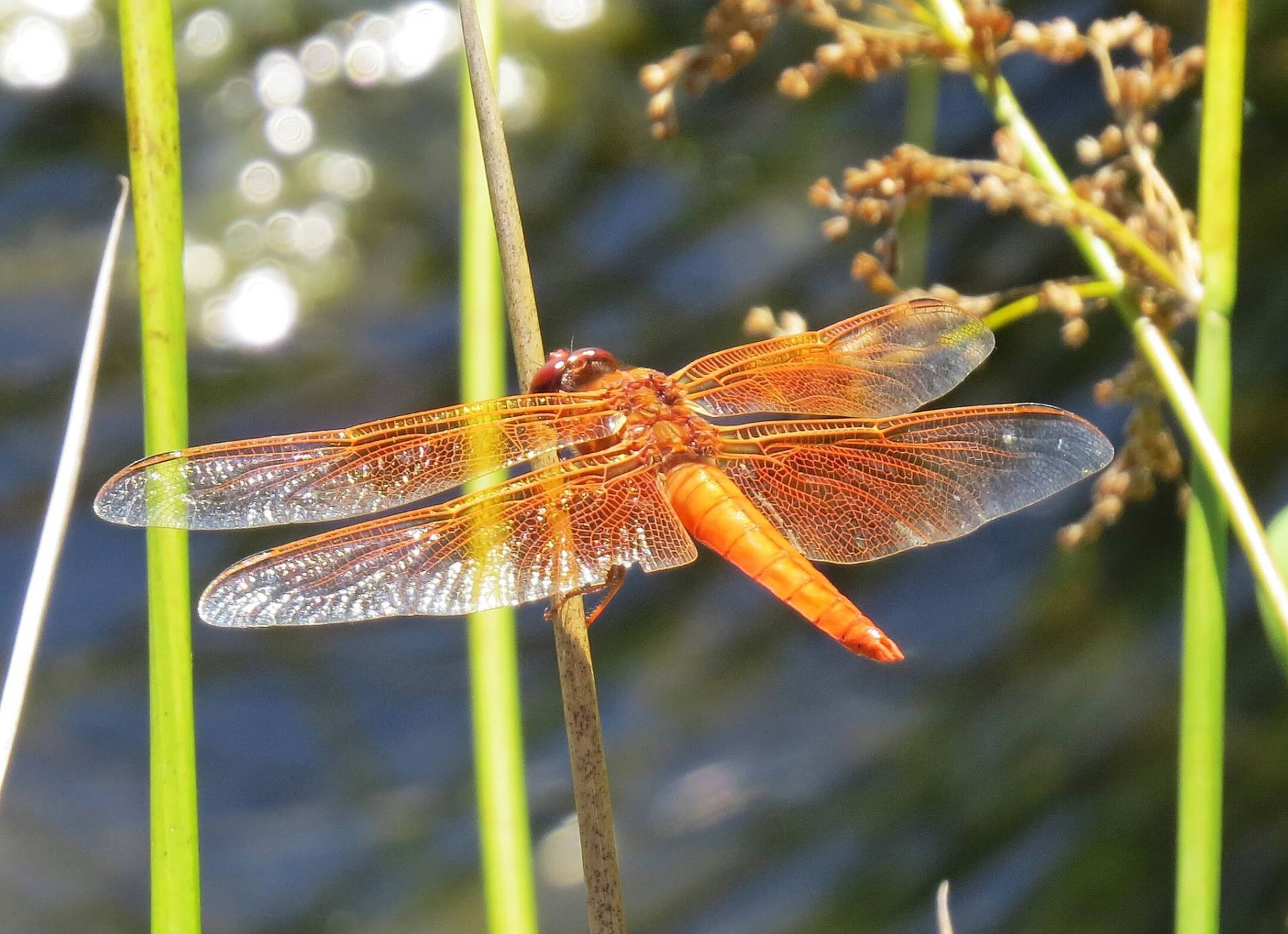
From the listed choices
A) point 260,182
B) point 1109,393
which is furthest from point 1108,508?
point 260,182

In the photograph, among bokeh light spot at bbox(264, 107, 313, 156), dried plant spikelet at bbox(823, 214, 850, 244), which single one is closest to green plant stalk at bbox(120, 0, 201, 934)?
dried plant spikelet at bbox(823, 214, 850, 244)

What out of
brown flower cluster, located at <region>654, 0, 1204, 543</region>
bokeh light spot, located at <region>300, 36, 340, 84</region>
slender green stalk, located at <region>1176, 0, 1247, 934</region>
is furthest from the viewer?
bokeh light spot, located at <region>300, 36, 340, 84</region>

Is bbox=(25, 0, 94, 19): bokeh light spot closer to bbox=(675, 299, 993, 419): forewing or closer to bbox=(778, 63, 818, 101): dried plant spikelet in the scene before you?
bbox=(675, 299, 993, 419): forewing

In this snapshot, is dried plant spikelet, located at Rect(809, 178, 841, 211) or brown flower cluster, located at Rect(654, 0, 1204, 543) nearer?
brown flower cluster, located at Rect(654, 0, 1204, 543)

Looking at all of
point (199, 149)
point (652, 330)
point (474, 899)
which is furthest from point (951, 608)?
point (199, 149)

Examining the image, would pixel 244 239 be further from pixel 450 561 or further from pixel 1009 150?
pixel 1009 150

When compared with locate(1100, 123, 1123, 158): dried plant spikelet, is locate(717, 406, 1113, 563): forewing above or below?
below

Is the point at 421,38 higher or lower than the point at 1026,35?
higher

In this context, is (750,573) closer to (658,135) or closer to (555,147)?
(658,135)
